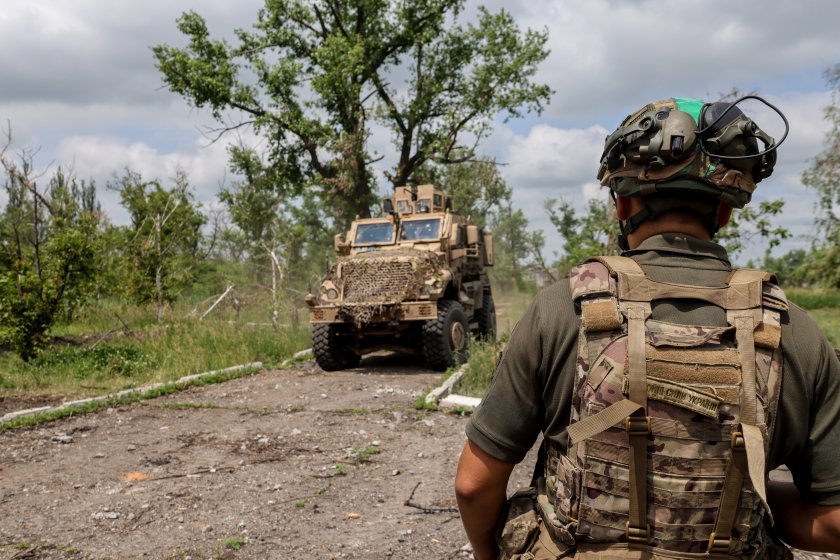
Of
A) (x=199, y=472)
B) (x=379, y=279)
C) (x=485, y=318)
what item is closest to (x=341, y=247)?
(x=379, y=279)

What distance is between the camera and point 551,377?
1.45m

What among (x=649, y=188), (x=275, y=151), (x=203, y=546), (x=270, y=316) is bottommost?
(x=203, y=546)

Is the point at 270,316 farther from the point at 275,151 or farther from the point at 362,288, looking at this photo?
the point at 275,151

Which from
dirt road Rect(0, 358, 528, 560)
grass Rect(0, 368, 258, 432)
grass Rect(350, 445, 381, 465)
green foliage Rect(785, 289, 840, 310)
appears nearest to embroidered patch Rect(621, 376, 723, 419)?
dirt road Rect(0, 358, 528, 560)

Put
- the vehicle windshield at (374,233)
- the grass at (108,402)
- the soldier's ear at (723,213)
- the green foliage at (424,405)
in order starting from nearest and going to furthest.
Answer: the soldier's ear at (723,213) < the grass at (108,402) < the green foliage at (424,405) < the vehicle windshield at (374,233)

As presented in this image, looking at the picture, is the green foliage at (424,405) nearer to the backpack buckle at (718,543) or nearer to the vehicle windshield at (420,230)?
the vehicle windshield at (420,230)

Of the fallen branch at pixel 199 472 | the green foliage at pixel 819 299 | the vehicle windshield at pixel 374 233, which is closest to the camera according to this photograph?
the fallen branch at pixel 199 472

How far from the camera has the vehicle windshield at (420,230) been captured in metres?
9.86

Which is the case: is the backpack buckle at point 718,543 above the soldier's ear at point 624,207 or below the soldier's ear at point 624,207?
below

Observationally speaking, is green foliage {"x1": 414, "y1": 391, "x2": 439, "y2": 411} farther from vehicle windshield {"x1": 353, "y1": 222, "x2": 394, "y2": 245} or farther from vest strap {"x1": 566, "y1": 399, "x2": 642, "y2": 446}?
vest strap {"x1": 566, "y1": 399, "x2": 642, "y2": 446}

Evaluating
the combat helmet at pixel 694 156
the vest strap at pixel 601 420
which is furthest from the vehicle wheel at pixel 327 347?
the vest strap at pixel 601 420

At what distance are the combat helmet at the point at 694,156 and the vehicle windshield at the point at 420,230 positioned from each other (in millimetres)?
8248

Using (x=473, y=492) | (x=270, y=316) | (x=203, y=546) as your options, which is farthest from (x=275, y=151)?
(x=473, y=492)

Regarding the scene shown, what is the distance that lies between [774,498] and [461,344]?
7.44 meters
